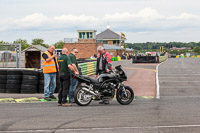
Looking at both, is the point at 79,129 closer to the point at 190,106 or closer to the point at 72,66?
the point at 72,66

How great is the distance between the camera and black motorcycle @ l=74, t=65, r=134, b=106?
1061cm

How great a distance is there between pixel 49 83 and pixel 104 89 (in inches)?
84.3

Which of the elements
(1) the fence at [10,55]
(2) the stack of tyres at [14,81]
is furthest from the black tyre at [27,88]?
(1) the fence at [10,55]

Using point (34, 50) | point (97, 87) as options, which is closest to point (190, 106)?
point (97, 87)

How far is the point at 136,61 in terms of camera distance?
57.1 metres

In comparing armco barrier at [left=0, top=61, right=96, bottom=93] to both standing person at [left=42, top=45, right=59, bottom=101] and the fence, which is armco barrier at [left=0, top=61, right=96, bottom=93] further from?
the fence

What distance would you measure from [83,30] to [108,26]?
46.4m

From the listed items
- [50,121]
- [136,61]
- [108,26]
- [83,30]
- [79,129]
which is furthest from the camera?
[108,26]

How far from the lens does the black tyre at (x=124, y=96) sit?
10.9 meters

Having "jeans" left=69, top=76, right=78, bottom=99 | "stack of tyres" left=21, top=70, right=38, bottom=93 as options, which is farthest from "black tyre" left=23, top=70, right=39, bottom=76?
"jeans" left=69, top=76, right=78, bottom=99

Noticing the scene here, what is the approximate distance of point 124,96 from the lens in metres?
11.0

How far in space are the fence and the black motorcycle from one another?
8.84 meters

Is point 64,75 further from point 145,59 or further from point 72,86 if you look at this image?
point 145,59

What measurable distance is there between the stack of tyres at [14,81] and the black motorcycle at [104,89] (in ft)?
13.5
